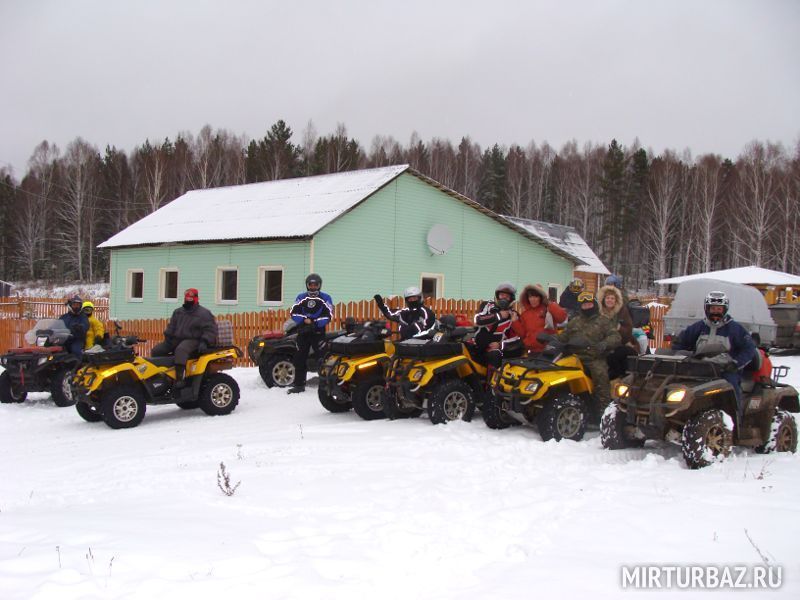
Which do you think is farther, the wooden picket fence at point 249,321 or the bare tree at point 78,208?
the bare tree at point 78,208

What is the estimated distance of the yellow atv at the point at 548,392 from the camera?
7.73 m

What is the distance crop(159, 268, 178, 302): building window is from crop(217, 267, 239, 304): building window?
2643 millimetres

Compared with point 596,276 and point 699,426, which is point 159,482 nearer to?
point 699,426

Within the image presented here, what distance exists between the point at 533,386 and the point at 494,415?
895mm

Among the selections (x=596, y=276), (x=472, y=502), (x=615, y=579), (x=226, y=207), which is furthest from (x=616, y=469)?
(x=596, y=276)

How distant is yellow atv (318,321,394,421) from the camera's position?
31.2ft

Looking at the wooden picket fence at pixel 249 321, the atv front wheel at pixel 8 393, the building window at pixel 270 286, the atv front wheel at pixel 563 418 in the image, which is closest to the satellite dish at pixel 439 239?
the building window at pixel 270 286

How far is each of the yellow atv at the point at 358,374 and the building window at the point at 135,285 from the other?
1883 cm

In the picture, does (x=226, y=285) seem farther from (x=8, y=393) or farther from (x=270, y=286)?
(x=8, y=393)

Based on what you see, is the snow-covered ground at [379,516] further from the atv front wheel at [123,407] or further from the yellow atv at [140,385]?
the yellow atv at [140,385]

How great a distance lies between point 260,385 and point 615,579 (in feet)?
30.6

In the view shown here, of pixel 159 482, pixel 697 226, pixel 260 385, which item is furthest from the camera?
pixel 697 226

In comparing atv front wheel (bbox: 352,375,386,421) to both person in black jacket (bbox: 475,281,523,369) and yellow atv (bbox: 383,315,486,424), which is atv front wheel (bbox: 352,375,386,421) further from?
person in black jacket (bbox: 475,281,523,369)

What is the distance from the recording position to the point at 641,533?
476 centimetres
